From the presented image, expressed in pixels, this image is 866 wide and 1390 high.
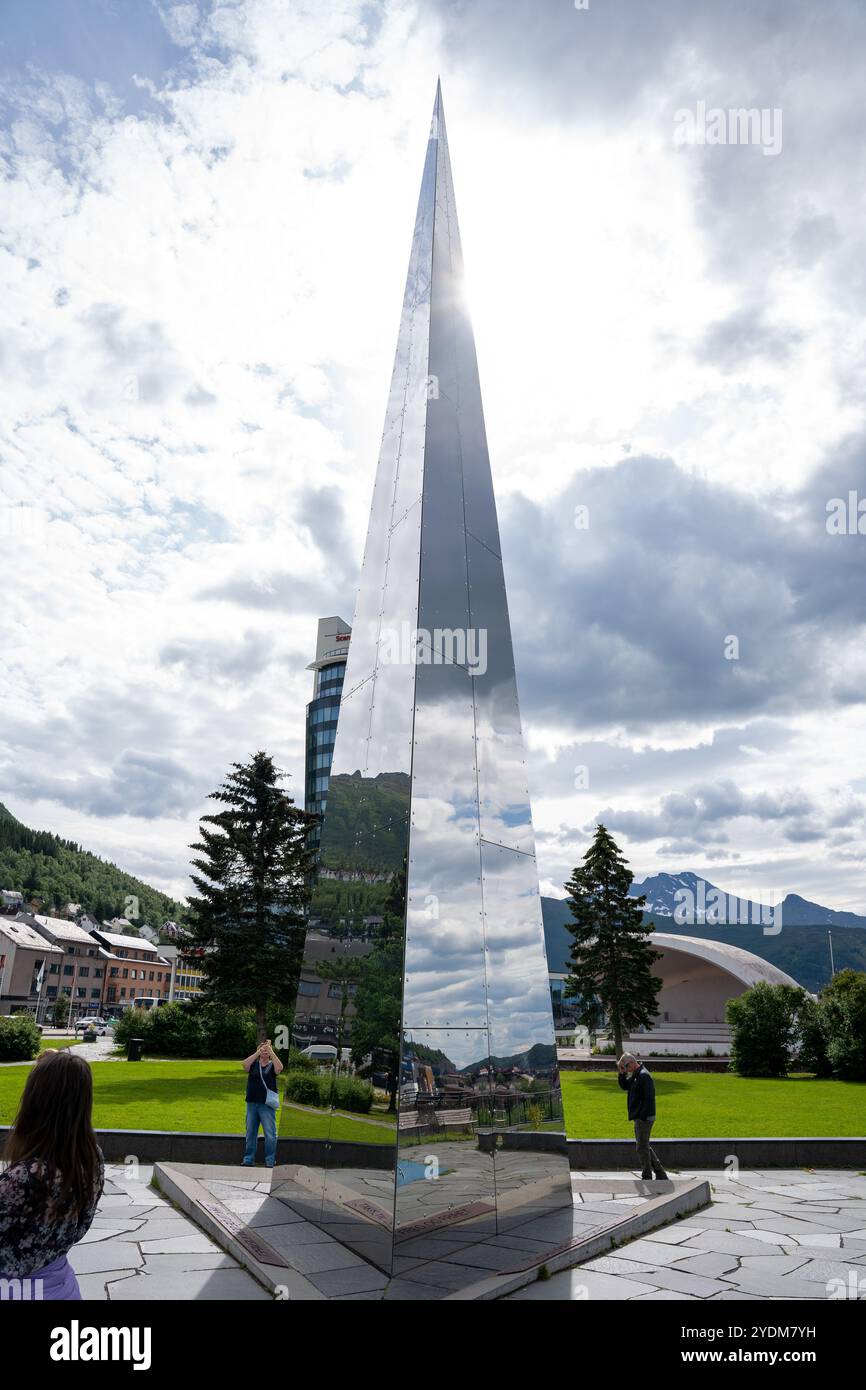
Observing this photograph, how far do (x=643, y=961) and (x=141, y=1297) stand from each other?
32.4 metres

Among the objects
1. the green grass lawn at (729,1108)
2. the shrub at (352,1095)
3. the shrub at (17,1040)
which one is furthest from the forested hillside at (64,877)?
the shrub at (352,1095)

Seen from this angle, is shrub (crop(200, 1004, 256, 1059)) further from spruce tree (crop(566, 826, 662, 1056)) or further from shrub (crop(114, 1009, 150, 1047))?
spruce tree (crop(566, 826, 662, 1056))

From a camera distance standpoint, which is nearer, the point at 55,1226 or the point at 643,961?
the point at 55,1226

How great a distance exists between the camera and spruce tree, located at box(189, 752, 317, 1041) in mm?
28953

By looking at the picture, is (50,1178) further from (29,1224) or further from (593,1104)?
(593,1104)

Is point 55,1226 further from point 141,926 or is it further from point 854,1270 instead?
point 141,926

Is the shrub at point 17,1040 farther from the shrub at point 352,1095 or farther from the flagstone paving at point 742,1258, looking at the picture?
the shrub at point 352,1095

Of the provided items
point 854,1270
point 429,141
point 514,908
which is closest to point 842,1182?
point 854,1270

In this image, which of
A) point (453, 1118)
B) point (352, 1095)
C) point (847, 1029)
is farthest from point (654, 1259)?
point (847, 1029)

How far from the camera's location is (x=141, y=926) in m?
138

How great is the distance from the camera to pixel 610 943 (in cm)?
3500

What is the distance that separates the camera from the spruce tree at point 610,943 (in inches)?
1375

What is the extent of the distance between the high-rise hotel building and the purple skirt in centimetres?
7072

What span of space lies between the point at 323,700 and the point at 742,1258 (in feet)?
237
